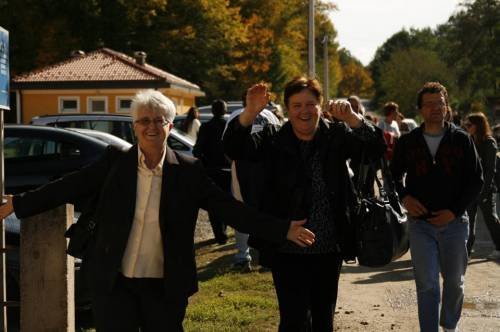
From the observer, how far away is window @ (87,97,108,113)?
37978 millimetres

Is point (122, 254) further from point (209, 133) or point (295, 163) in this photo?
point (209, 133)

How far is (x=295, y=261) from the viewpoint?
4.55 meters

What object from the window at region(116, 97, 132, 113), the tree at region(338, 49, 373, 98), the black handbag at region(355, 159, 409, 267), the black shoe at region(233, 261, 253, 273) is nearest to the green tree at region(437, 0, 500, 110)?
the window at region(116, 97, 132, 113)

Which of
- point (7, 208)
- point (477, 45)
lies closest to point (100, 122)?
point (7, 208)

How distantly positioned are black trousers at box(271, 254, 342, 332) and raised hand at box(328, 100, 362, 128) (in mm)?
723

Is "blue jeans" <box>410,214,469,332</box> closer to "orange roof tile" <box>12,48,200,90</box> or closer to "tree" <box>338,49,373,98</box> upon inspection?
"orange roof tile" <box>12,48,200,90</box>

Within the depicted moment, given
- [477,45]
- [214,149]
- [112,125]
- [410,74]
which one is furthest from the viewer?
[410,74]

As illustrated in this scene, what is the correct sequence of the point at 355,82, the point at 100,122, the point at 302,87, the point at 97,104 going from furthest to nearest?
the point at 355,82, the point at 97,104, the point at 100,122, the point at 302,87

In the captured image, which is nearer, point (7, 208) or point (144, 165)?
point (144, 165)

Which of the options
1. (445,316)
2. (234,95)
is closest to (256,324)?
(445,316)

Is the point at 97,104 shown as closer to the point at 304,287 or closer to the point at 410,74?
the point at 304,287

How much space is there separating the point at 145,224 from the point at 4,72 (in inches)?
81.2

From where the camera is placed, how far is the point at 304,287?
15.1 feet

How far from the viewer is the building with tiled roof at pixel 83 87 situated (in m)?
37.3
